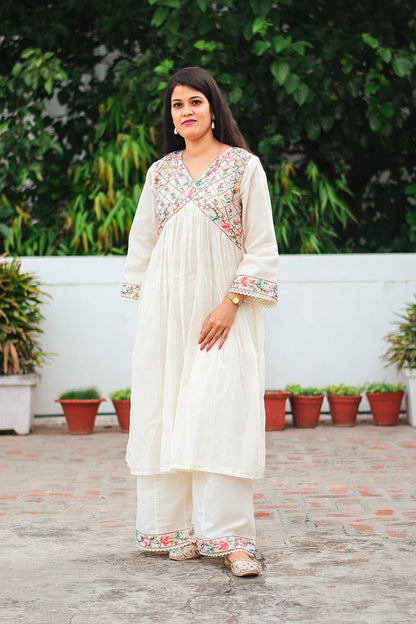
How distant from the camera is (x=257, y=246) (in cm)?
282

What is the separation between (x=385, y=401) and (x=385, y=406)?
0.04 m

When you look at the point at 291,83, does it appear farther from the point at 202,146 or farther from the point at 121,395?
the point at 202,146

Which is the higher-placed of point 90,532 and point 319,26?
point 319,26

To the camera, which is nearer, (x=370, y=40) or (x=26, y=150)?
(x=370, y=40)

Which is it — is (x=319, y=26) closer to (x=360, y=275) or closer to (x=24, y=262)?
(x=360, y=275)

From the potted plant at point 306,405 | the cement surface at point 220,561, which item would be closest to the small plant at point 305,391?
the potted plant at point 306,405

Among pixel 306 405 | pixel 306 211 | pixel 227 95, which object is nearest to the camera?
pixel 306 405

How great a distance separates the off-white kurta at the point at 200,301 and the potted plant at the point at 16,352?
10.5 ft

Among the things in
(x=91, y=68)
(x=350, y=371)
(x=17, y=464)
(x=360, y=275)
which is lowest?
(x=17, y=464)

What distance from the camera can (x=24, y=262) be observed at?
6.44m

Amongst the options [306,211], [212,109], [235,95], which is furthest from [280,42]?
[212,109]

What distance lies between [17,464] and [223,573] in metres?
2.44

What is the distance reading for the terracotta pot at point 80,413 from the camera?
5961mm

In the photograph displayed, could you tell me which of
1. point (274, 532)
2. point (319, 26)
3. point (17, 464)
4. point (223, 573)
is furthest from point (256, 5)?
point (223, 573)
